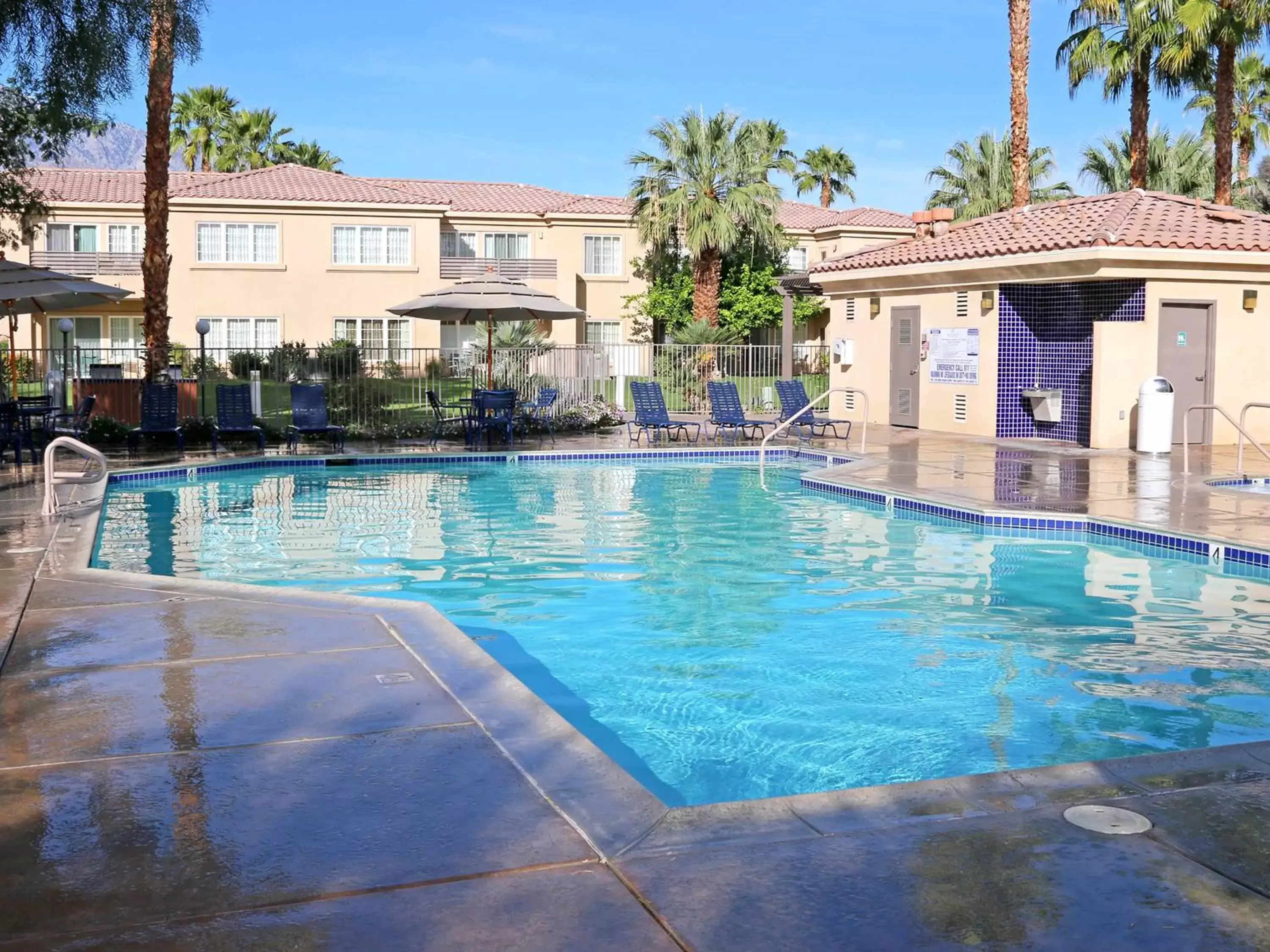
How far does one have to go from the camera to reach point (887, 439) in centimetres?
2127

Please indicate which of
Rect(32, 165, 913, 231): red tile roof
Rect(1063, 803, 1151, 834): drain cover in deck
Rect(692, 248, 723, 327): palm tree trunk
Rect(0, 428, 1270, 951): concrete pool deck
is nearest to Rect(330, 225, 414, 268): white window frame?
Rect(32, 165, 913, 231): red tile roof

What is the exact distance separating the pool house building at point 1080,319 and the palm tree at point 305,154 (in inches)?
1329

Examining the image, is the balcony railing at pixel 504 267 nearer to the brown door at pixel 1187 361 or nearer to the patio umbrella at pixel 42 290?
the patio umbrella at pixel 42 290

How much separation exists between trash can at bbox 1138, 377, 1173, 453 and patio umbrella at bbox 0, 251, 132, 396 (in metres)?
15.6

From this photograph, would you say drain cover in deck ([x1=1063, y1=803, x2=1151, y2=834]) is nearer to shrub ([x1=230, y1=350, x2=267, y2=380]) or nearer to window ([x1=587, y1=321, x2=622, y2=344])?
shrub ([x1=230, y1=350, x2=267, y2=380])

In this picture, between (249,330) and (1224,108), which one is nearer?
(1224,108)

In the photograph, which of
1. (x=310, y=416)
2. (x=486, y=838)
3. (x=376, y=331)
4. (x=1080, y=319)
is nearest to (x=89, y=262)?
(x=376, y=331)

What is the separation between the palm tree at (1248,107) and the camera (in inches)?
1577

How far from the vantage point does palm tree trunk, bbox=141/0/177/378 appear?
65.7 feet

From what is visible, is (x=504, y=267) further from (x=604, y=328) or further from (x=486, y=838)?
(x=486, y=838)

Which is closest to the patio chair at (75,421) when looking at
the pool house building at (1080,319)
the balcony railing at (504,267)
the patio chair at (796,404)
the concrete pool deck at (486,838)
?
the patio chair at (796,404)

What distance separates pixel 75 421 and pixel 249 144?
112 ft

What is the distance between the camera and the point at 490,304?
70.9 ft

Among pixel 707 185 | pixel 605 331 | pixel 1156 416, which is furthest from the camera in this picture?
pixel 605 331
